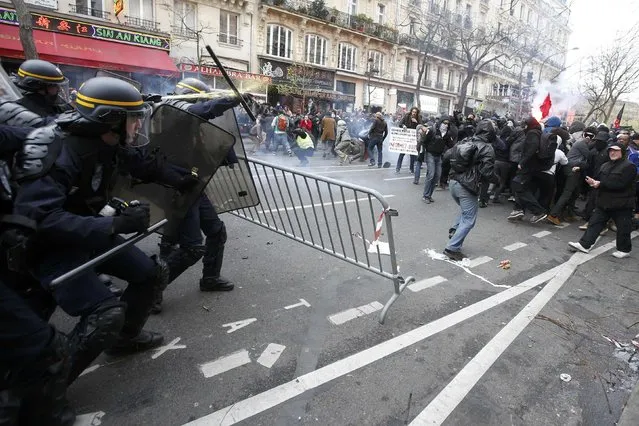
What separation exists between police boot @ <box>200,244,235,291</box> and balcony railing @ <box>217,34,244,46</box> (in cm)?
2300

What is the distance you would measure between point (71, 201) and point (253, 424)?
5.08ft

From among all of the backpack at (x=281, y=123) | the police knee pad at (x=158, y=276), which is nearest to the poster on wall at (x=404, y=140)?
the backpack at (x=281, y=123)

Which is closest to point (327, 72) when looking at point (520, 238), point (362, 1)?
point (362, 1)

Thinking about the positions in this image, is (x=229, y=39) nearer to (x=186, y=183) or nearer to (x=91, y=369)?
(x=186, y=183)

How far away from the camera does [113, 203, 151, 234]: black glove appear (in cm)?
208

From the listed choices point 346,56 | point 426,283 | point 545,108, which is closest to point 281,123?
point 545,108

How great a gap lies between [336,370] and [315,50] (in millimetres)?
29360

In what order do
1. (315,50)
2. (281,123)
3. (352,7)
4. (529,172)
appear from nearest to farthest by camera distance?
(529,172), (281,123), (315,50), (352,7)

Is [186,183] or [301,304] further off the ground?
[186,183]

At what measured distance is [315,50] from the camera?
29.2 metres

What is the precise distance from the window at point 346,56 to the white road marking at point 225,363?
30436 millimetres

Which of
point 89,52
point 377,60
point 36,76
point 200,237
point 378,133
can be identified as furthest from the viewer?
point 377,60

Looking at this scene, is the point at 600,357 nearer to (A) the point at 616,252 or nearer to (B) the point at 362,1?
(A) the point at 616,252

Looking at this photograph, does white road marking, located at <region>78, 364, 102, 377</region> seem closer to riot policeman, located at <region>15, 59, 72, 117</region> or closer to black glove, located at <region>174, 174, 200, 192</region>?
black glove, located at <region>174, 174, 200, 192</region>
